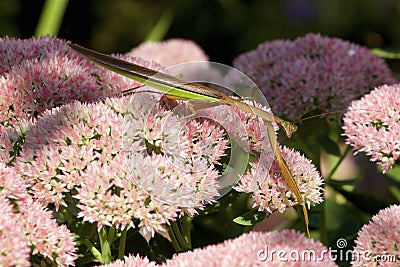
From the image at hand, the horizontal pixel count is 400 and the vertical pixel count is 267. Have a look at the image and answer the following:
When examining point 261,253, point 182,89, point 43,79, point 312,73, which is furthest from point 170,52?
point 261,253

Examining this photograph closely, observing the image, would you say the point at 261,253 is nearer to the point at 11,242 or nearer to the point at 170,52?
the point at 11,242

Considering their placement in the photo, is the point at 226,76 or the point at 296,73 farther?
the point at 226,76

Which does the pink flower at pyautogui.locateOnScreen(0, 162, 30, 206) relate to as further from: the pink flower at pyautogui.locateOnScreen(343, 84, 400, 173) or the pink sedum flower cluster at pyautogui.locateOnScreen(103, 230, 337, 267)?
the pink flower at pyautogui.locateOnScreen(343, 84, 400, 173)

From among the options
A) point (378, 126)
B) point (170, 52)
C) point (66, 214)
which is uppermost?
point (170, 52)

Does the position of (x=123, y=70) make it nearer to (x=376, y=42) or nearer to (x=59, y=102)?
(x=59, y=102)

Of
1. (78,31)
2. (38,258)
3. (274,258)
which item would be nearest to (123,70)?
(38,258)

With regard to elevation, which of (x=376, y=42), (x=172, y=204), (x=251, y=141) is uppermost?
(x=376, y=42)
